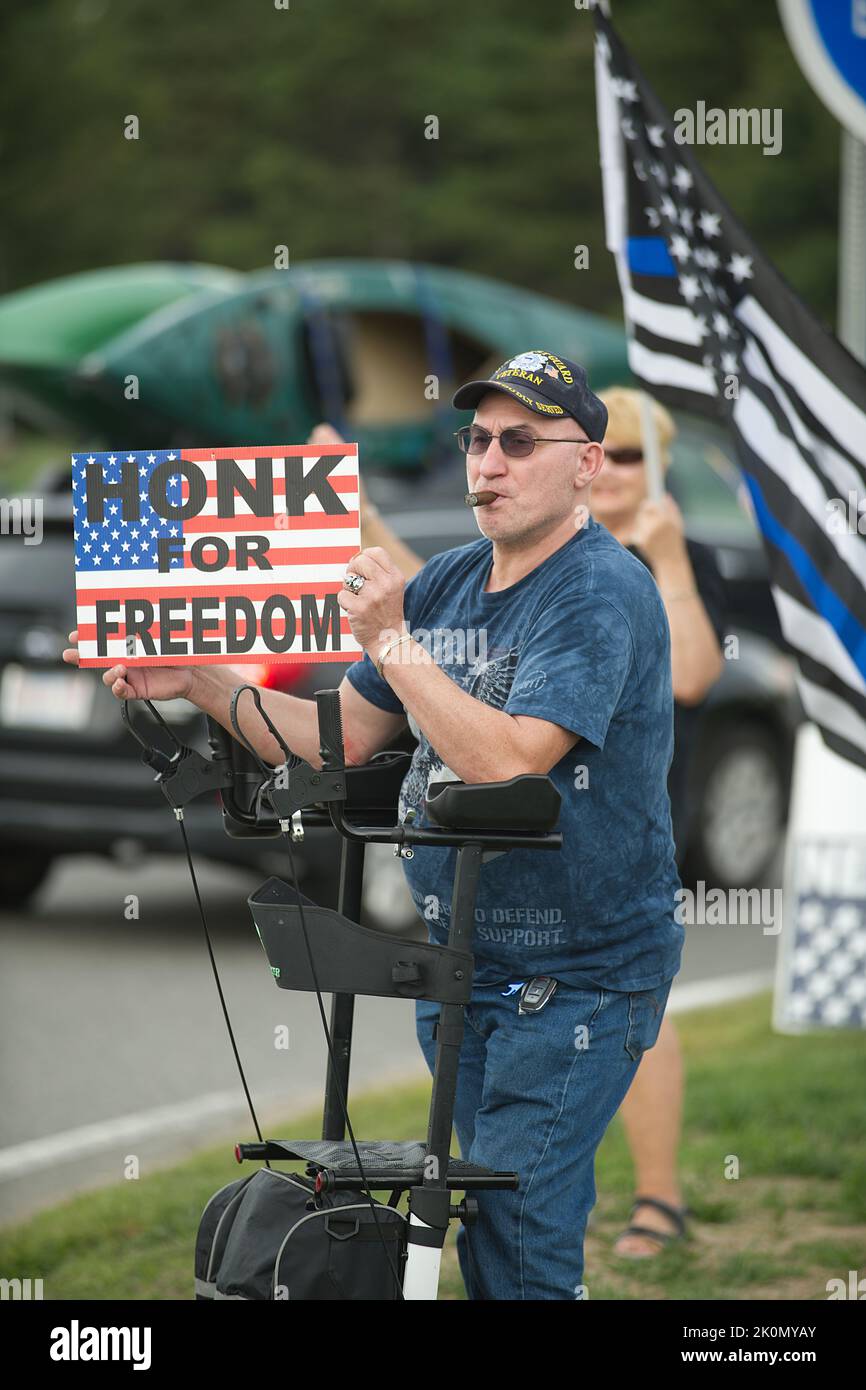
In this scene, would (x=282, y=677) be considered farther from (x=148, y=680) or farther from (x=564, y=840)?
(x=564, y=840)

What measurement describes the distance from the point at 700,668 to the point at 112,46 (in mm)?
56813

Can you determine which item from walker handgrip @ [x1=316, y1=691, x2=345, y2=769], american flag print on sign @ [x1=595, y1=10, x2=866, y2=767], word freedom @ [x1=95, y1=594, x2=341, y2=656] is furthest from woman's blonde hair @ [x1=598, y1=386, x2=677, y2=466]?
walker handgrip @ [x1=316, y1=691, x2=345, y2=769]

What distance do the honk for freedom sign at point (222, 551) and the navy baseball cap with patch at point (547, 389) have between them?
29 centimetres

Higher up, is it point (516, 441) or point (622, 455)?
point (622, 455)

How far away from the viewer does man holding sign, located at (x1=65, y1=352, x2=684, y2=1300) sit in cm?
335

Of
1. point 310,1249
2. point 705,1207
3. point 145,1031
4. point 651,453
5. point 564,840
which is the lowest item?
point 705,1207

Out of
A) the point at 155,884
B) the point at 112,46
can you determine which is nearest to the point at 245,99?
the point at 112,46

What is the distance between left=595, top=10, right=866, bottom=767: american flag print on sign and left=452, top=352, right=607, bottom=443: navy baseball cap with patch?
5.44 ft

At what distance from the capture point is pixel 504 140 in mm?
50531

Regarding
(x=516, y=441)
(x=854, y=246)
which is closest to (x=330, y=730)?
(x=516, y=441)

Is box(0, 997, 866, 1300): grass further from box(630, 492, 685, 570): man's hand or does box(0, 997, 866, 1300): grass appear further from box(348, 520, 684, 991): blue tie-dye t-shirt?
box(630, 492, 685, 570): man's hand

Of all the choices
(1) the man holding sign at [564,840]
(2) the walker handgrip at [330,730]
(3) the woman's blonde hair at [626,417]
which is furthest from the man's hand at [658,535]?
(2) the walker handgrip at [330,730]

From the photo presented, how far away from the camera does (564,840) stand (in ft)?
11.0

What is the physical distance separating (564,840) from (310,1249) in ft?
2.65
